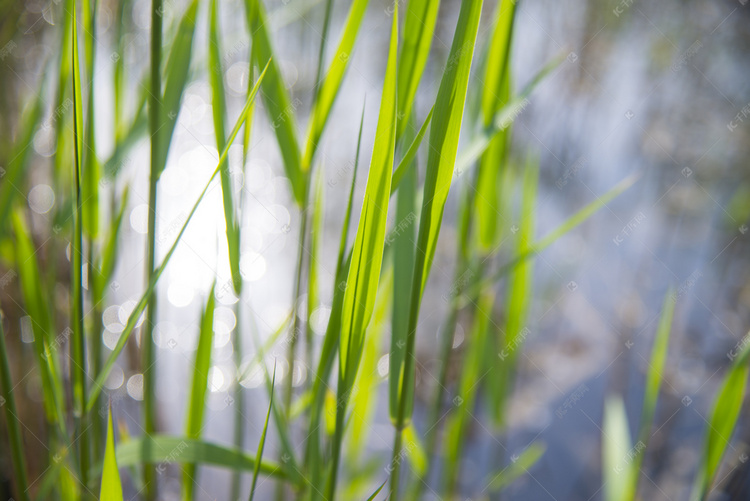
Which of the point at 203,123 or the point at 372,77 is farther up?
the point at 372,77

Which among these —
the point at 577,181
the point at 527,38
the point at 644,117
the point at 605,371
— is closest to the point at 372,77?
the point at 527,38

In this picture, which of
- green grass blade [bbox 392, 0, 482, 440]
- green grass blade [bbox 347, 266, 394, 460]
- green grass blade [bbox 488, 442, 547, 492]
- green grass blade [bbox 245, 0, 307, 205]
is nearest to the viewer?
green grass blade [bbox 392, 0, 482, 440]

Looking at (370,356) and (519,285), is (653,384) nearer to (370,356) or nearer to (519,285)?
(519,285)

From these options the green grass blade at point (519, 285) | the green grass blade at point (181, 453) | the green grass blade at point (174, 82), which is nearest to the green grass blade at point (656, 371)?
the green grass blade at point (519, 285)

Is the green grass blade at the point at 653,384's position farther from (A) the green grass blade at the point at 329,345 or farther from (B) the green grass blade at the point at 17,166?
(B) the green grass blade at the point at 17,166

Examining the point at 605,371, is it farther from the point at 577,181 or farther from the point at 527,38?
the point at 527,38

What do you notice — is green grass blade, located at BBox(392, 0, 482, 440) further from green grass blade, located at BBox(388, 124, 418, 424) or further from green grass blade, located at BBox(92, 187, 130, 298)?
green grass blade, located at BBox(92, 187, 130, 298)

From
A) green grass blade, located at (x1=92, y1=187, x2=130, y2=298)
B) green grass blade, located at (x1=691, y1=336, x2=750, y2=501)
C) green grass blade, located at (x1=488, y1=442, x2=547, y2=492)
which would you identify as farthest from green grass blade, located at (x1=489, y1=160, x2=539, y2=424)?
green grass blade, located at (x1=92, y1=187, x2=130, y2=298)
